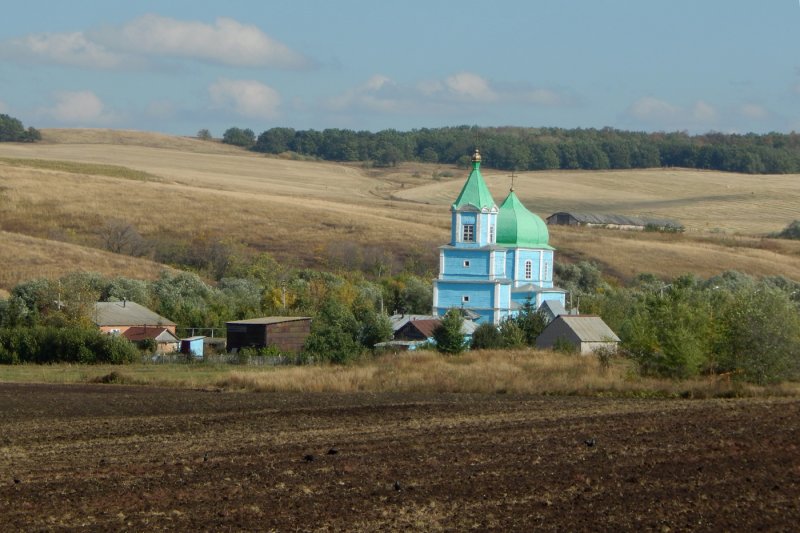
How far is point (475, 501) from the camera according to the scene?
18.7 meters

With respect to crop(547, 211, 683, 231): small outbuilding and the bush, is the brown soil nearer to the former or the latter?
the bush

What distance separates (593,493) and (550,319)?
47.8 metres

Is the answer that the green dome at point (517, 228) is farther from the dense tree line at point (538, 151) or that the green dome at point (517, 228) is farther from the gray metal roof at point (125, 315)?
the dense tree line at point (538, 151)

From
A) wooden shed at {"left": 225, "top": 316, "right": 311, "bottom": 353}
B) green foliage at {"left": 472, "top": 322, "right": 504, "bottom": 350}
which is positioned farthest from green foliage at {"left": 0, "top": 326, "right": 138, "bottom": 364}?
green foliage at {"left": 472, "top": 322, "right": 504, "bottom": 350}

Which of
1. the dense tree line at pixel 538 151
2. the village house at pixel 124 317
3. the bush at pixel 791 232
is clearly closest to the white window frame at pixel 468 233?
the village house at pixel 124 317

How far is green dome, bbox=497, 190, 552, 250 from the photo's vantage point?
74.3 metres

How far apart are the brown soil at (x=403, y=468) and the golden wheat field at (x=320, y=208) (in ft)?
183

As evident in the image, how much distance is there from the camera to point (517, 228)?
2918 inches

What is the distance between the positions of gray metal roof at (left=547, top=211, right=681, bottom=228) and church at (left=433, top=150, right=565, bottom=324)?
53.2m

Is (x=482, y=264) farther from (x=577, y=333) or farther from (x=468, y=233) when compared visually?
(x=577, y=333)

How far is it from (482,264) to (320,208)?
1922 inches

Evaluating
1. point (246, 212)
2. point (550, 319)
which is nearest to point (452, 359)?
point (550, 319)

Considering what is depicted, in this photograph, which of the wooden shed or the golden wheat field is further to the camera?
the golden wheat field

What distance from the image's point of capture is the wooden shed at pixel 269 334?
2514 inches
